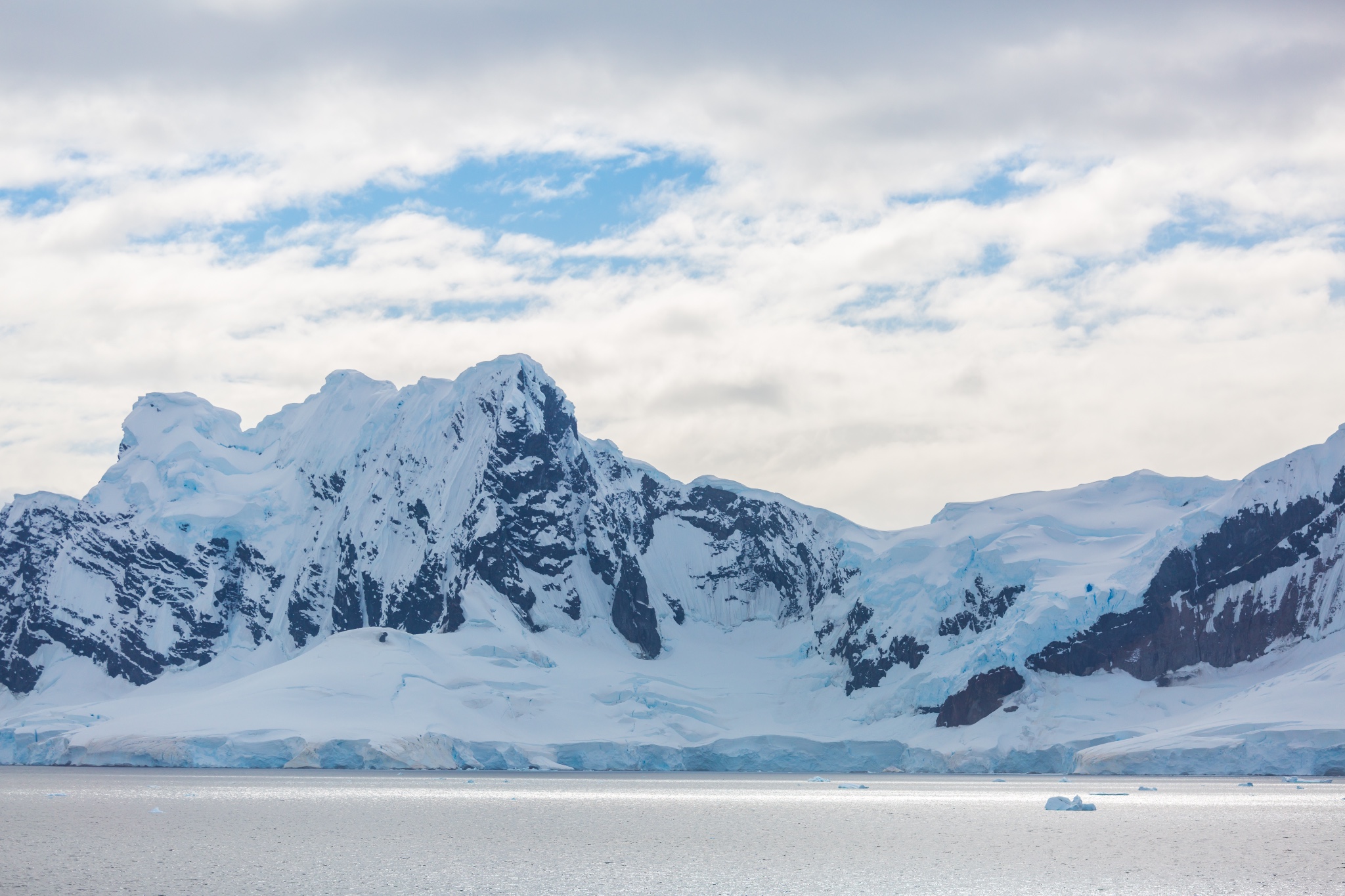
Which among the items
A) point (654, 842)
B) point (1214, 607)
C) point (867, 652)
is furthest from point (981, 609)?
point (654, 842)

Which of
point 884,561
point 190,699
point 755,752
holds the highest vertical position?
point 884,561

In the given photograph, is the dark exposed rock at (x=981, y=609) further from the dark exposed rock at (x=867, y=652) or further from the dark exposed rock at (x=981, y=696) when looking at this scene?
the dark exposed rock at (x=981, y=696)

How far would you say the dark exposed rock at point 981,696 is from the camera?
159375mm

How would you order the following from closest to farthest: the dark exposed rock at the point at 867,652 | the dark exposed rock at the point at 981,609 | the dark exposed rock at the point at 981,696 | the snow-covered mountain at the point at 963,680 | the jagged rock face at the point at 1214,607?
the snow-covered mountain at the point at 963,680 < the jagged rock face at the point at 1214,607 < the dark exposed rock at the point at 981,696 < the dark exposed rock at the point at 981,609 < the dark exposed rock at the point at 867,652

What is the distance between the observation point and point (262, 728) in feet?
456

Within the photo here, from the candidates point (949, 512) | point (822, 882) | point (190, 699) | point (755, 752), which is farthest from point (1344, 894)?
point (949, 512)

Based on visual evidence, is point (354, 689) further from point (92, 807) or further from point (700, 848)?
point (700, 848)

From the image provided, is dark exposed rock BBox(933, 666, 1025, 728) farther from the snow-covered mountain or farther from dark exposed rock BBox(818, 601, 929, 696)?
dark exposed rock BBox(818, 601, 929, 696)

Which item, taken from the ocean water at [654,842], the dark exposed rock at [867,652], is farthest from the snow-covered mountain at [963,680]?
the ocean water at [654,842]

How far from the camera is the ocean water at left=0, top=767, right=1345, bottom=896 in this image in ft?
148

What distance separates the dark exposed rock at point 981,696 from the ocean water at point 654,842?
49.8 m

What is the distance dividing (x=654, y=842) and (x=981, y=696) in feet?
349

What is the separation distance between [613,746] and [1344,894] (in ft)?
409

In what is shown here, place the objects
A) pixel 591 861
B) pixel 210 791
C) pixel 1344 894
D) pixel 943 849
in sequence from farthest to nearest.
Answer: pixel 210 791, pixel 943 849, pixel 591 861, pixel 1344 894
